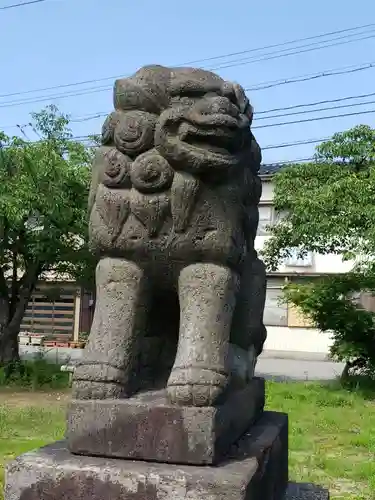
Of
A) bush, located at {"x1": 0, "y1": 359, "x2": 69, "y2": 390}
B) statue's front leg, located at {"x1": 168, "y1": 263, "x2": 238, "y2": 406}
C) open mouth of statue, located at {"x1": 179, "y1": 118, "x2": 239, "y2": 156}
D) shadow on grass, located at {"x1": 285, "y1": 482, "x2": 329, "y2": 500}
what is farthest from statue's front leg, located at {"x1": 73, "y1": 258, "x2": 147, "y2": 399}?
bush, located at {"x1": 0, "y1": 359, "x2": 69, "y2": 390}

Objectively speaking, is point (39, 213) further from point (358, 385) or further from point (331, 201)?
point (358, 385)

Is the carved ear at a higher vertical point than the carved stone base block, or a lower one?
higher

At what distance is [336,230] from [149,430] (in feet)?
20.1

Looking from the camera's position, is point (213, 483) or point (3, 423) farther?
point (3, 423)

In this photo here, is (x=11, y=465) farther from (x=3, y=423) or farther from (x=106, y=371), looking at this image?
(x=3, y=423)

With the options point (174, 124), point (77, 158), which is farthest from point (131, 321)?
point (77, 158)

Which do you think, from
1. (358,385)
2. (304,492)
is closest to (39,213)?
(358,385)

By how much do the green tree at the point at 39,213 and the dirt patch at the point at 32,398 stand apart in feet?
3.59

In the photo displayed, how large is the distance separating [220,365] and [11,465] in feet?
2.27

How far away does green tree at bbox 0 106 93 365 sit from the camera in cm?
788

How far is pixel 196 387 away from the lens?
1858 millimetres

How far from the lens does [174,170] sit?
81.0 inches

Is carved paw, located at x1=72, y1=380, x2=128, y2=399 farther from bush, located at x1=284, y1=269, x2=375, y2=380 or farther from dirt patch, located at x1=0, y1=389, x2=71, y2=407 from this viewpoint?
bush, located at x1=284, y1=269, x2=375, y2=380

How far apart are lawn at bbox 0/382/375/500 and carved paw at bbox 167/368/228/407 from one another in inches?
86.3
